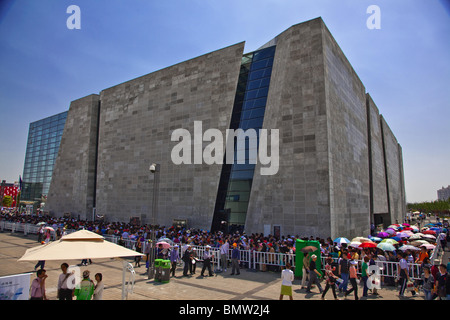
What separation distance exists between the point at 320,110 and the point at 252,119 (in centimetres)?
629

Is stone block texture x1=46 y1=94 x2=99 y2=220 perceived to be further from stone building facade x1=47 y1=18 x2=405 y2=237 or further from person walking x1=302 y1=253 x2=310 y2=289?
person walking x1=302 y1=253 x2=310 y2=289

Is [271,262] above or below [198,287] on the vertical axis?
above

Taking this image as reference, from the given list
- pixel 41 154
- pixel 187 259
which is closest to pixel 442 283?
pixel 187 259

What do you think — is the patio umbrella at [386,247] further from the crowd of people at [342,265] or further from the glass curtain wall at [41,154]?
the glass curtain wall at [41,154]

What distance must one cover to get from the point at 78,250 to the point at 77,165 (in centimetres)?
3510

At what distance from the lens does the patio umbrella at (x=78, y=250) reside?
23.8ft

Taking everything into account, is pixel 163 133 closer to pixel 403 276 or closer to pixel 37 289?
pixel 37 289

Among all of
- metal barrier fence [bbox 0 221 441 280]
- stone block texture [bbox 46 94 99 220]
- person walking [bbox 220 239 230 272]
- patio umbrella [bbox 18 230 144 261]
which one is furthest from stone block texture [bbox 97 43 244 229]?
patio umbrella [bbox 18 230 144 261]

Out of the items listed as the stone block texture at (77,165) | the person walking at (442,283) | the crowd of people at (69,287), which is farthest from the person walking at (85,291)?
the stone block texture at (77,165)

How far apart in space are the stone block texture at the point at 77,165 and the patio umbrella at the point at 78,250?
101 ft

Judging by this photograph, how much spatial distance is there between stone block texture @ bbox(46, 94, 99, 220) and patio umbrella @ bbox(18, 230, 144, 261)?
3087 centimetres

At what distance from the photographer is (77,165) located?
38625mm

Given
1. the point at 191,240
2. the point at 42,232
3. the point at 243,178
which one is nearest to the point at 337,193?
the point at 243,178
